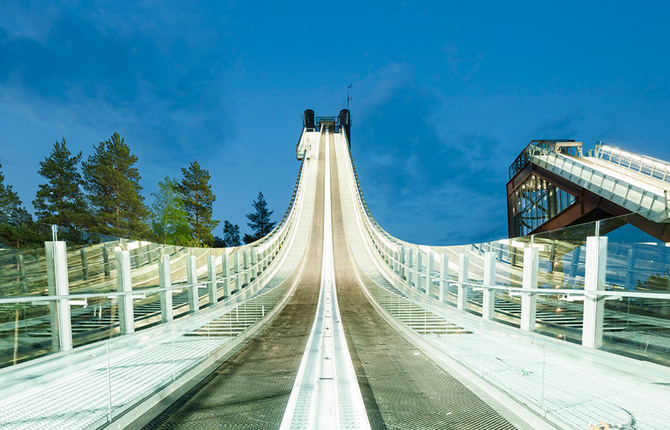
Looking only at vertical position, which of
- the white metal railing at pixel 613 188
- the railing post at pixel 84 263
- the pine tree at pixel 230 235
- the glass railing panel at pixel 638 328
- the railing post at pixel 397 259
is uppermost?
A: the white metal railing at pixel 613 188

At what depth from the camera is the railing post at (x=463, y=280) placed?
734cm

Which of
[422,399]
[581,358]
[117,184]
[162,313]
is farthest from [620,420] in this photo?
[117,184]

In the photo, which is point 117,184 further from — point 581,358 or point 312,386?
point 581,358

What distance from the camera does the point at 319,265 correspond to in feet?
66.4

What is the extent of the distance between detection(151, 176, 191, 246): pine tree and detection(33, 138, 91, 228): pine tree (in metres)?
6.32

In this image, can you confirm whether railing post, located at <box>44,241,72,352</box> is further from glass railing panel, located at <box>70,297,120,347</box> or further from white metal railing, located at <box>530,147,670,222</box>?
white metal railing, located at <box>530,147,670,222</box>

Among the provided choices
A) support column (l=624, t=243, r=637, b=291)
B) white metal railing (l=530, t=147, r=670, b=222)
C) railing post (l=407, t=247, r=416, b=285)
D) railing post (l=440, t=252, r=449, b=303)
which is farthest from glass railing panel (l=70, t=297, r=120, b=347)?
white metal railing (l=530, t=147, r=670, b=222)

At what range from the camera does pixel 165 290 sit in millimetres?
6523

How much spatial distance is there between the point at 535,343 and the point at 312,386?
232cm

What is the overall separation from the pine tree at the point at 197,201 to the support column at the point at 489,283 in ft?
117

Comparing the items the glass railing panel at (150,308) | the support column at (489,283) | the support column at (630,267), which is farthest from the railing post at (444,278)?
the glass railing panel at (150,308)

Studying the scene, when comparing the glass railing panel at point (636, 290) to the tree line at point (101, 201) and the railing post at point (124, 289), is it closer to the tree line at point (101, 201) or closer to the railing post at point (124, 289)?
the railing post at point (124, 289)

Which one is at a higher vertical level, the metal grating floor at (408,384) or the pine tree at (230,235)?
the metal grating floor at (408,384)

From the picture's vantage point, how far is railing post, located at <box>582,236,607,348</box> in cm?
367
